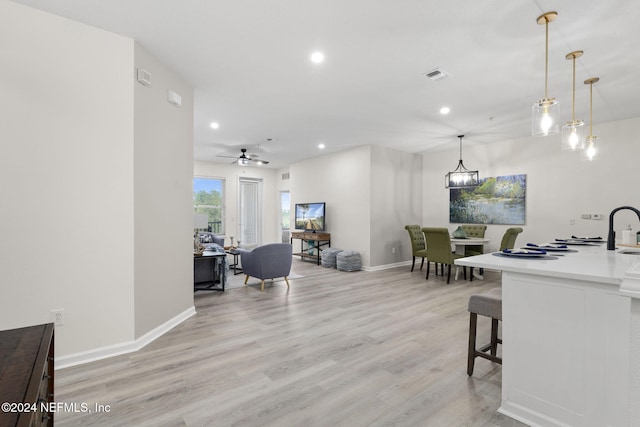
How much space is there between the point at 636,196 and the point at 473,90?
11.3ft

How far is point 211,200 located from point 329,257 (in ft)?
13.2

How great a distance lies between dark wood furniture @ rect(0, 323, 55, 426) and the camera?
2.34ft

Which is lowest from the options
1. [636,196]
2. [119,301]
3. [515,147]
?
[119,301]

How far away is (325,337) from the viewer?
2.97m

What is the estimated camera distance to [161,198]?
3059mm

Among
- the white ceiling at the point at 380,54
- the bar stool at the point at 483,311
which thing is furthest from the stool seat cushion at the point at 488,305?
the white ceiling at the point at 380,54

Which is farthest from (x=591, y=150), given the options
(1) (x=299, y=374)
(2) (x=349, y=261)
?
(2) (x=349, y=261)

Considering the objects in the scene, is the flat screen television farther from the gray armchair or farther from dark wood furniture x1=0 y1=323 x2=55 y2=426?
dark wood furniture x1=0 y1=323 x2=55 y2=426

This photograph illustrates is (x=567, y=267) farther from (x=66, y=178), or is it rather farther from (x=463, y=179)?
(x=463, y=179)

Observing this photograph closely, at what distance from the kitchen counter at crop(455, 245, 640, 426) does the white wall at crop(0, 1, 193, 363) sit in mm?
2782

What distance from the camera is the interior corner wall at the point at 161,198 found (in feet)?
8.98

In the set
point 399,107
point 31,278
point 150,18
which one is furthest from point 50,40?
point 399,107

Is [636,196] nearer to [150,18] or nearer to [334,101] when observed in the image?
[334,101]

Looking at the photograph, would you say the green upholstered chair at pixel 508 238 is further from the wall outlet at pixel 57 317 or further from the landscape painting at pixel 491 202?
the wall outlet at pixel 57 317
